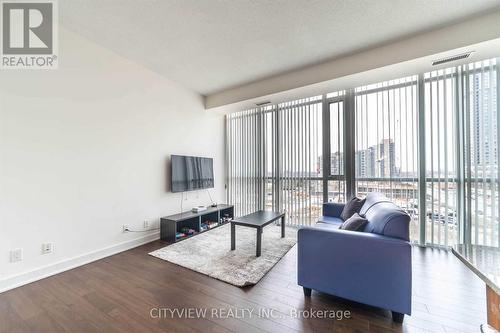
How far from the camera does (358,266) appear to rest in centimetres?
170

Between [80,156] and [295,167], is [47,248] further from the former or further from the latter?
[295,167]

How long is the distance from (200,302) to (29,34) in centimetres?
339

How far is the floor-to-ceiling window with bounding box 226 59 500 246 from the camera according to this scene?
2.85 meters

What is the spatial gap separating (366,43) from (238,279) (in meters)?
3.36

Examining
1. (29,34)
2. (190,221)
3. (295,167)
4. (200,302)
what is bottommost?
(200,302)

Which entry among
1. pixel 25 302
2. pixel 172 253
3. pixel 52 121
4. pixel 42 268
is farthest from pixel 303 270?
pixel 52 121

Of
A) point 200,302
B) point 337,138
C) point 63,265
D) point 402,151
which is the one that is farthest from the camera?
point 337,138

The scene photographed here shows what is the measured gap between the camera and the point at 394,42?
2693 mm

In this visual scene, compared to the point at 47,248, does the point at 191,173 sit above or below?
above

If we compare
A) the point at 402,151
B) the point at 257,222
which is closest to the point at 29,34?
the point at 257,222

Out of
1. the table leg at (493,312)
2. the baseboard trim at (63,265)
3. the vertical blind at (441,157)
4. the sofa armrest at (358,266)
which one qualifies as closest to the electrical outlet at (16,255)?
the baseboard trim at (63,265)

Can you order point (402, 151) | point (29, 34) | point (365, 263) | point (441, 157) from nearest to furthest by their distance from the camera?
point (365, 263)
point (29, 34)
point (441, 157)
point (402, 151)

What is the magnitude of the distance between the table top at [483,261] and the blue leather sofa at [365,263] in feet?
1.53

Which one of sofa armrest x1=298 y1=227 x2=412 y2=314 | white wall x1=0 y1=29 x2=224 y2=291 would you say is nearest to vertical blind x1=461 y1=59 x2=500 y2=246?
sofa armrest x1=298 y1=227 x2=412 y2=314
